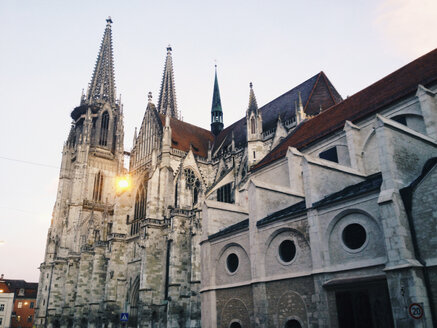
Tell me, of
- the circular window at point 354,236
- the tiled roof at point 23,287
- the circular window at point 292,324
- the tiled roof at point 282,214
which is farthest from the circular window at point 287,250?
the tiled roof at point 23,287

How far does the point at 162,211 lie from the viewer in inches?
1180

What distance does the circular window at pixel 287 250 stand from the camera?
44.3 ft

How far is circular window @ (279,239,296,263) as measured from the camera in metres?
13.5

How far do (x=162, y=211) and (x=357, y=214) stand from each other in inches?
804

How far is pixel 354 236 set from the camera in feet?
38.1

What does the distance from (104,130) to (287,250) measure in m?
41.6

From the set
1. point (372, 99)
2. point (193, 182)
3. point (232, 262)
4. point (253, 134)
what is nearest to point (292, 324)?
point (232, 262)

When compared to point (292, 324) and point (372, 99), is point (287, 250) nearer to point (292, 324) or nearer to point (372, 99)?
point (292, 324)

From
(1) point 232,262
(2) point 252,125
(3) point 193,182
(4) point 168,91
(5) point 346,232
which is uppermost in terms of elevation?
(4) point 168,91

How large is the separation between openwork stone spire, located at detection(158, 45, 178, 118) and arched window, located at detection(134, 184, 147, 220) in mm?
20021

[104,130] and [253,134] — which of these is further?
[104,130]

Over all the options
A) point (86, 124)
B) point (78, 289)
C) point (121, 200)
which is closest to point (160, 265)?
point (121, 200)

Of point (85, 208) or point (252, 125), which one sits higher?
point (252, 125)

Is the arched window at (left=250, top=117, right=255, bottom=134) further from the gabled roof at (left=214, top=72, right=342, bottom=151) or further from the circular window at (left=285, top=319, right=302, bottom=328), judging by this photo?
the circular window at (left=285, top=319, right=302, bottom=328)
